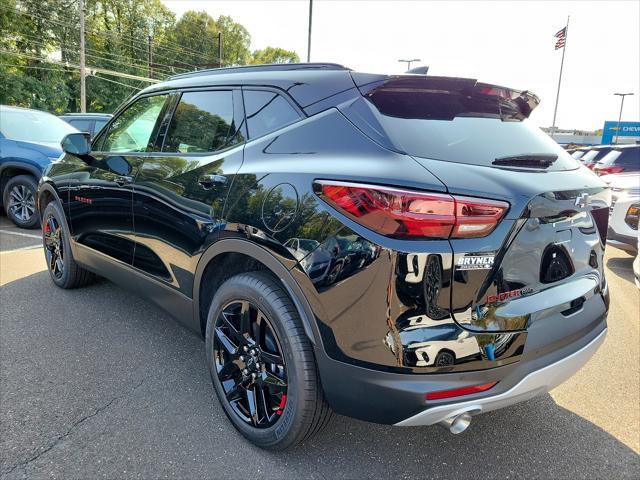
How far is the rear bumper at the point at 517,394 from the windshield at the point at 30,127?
24.2 ft

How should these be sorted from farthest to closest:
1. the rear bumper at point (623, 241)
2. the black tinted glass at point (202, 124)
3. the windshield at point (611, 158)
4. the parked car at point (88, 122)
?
1. the parked car at point (88, 122)
2. the windshield at point (611, 158)
3. the rear bumper at point (623, 241)
4. the black tinted glass at point (202, 124)

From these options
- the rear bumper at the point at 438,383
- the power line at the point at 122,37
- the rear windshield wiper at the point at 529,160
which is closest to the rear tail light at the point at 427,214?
the rear windshield wiper at the point at 529,160

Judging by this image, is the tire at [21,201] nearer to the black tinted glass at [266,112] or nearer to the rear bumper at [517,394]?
the black tinted glass at [266,112]

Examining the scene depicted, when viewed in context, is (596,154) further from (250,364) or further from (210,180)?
(250,364)

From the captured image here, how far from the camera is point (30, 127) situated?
281 inches

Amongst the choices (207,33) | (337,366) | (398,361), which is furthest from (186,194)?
(207,33)

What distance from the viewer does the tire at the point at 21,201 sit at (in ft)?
21.9

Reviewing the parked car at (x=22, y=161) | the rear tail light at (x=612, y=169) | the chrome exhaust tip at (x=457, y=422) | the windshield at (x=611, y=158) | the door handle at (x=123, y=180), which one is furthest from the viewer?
the windshield at (x=611, y=158)

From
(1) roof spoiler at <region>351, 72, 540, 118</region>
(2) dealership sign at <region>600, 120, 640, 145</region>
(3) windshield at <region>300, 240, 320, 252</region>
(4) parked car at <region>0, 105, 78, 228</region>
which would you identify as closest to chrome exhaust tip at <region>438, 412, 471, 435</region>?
(3) windshield at <region>300, 240, 320, 252</region>

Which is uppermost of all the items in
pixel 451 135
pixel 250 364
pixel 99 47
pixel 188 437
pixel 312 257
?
pixel 99 47

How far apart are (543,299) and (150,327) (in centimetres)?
282

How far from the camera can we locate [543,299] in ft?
5.96

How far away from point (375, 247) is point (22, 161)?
22.3ft

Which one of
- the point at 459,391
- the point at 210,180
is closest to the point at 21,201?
the point at 210,180
